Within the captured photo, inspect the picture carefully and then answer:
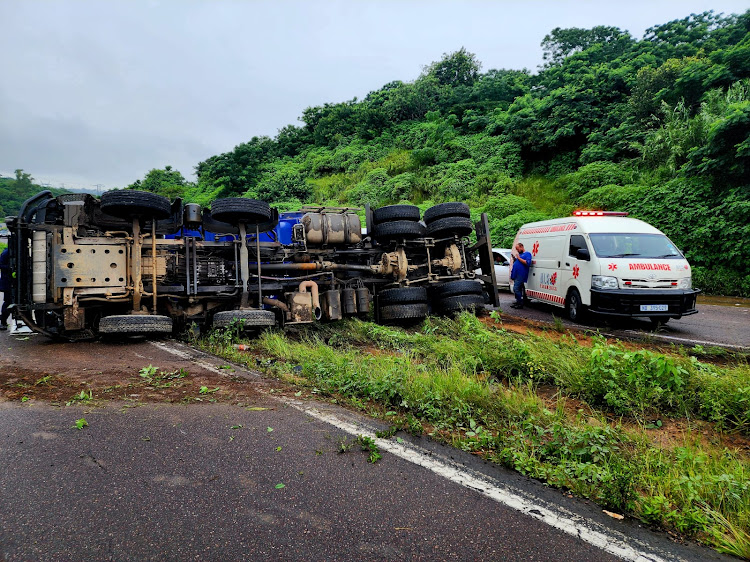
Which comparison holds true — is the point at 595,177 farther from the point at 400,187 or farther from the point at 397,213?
the point at 397,213

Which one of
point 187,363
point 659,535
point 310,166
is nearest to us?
point 659,535

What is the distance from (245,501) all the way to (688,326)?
8.39 m

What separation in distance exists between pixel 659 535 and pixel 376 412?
204cm

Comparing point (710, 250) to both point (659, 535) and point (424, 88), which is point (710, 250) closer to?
point (659, 535)

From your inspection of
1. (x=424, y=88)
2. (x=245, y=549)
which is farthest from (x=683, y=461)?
(x=424, y=88)

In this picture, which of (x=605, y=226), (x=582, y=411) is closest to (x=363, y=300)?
(x=582, y=411)

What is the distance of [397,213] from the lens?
8328mm

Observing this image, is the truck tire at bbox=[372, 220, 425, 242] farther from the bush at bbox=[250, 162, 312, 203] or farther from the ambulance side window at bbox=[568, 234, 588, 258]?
the bush at bbox=[250, 162, 312, 203]

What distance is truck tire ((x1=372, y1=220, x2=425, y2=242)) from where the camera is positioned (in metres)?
8.22

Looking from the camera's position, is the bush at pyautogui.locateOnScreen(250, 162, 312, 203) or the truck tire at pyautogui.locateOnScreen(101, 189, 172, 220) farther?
the bush at pyautogui.locateOnScreen(250, 162, 312, 203)

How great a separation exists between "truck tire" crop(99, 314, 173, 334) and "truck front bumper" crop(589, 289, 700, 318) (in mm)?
6954

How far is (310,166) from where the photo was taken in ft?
119

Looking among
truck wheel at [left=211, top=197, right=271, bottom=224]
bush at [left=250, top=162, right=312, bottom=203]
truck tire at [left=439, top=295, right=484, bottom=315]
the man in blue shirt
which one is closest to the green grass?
the man in blue shirt

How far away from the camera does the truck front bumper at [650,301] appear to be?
290 inches
